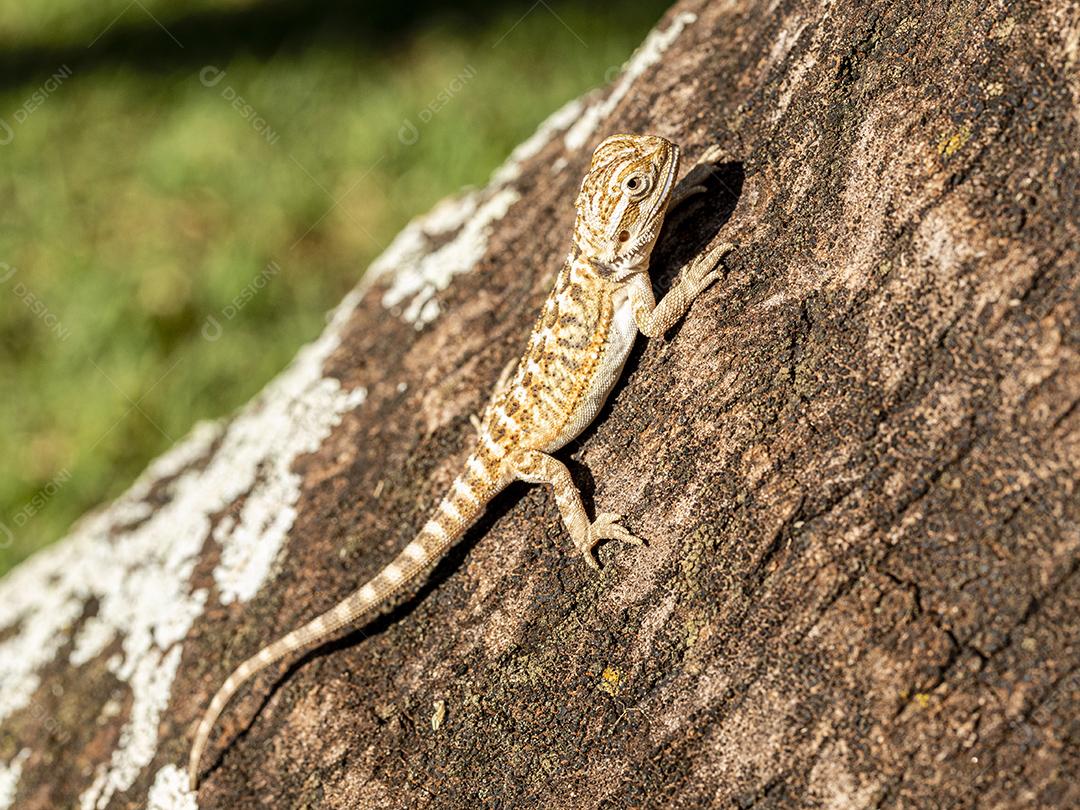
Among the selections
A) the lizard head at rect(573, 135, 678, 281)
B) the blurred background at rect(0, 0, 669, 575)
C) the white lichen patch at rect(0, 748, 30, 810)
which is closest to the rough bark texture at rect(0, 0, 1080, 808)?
the white lichen patch at rect(0, 748, 30, 810)

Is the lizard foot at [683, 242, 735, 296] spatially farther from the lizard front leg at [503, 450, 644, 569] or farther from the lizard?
the lizard front leg at [503, 450, 644, 569]

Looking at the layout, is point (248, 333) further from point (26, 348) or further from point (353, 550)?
point (353, 550)

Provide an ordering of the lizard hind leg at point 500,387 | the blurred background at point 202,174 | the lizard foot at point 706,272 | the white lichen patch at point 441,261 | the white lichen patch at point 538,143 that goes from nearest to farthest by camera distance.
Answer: the lizard foot at point 706,272
the lizard hind leg at point 500,387
the white lichen patch at point 441,261
the white lichen patch at point 538,143
the blurred background at point 202,174

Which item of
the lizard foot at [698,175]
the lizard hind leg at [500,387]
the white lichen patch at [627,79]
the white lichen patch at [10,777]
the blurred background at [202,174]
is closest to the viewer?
the lizard foot at [698,175]

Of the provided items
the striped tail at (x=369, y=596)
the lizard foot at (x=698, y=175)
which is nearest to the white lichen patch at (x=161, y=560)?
the striped tail at (x=369, y=596)

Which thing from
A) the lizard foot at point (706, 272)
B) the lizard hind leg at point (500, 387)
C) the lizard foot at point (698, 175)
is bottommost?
the lizard hind leg at point (500, 387)

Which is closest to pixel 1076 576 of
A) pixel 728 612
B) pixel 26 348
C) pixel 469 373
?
pixel 728 612

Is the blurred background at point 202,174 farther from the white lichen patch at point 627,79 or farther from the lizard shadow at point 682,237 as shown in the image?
the lizard shadow at point 682,237
